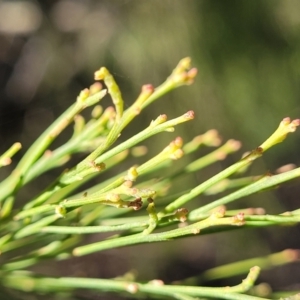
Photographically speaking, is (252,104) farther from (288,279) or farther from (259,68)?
(288,279)

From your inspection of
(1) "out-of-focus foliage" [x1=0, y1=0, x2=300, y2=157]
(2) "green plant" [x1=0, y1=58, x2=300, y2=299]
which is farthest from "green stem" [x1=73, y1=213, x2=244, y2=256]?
(1) "out-of-focus foliage" [x1=0, y1=0, x2=300, y2=157]

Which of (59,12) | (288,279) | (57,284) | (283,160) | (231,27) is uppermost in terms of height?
(59,12)

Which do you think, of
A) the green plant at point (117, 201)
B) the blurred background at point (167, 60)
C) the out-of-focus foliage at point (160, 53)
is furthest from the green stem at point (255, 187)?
the out-of-focus foliage at point (160, 53)

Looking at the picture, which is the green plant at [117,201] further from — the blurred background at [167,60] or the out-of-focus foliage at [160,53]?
the out-of-focus foliage at [160,53]

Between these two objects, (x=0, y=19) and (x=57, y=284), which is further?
(x=0, y=19)

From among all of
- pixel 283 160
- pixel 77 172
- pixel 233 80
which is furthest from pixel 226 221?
pixel 283 160

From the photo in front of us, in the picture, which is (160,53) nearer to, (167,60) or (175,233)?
(167,60)

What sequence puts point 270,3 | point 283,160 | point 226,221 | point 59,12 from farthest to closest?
point 283,160
point 59,12
point 270,3
point 226,221
